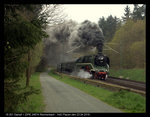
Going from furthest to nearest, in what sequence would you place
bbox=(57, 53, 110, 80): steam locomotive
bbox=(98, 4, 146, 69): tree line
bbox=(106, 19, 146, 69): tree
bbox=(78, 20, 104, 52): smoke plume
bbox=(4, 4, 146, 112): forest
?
bbox=(57, 53, 110, 80): steam locomotive
bbox=(78, 20, 104, 52): smoke plume
bbox=(106, 19, 146, 69): tree
bbox=(98, 4, 146, 69): tree line
bbox=(4, 4, 146, 112): forest

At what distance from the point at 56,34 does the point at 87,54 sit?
23.3ft

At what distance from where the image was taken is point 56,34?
1211 centimetres

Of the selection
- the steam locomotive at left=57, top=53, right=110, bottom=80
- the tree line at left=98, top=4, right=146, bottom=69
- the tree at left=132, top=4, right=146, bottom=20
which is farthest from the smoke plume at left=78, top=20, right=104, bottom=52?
the tree at left=132, top=4, right=146, bottom=20

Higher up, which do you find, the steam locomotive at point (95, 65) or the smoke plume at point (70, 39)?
the smoke plume at point (70, 39)

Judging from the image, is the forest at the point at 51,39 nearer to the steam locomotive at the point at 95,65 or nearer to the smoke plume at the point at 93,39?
the smoke plume at the point at 93,39

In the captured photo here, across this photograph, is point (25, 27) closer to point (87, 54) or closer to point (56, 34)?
point (56, 34)

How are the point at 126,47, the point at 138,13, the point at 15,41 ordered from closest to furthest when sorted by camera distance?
the point at 15,41 → the point at 138,13 → the point at 126,47

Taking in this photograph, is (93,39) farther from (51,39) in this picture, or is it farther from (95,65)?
(51,39)

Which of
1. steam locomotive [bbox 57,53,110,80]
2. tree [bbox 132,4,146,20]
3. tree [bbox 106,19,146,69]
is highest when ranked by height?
tree [bbox 132,4,146,20]

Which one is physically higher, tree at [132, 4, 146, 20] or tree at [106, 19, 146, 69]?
tree at [132, 4, 146, 20]

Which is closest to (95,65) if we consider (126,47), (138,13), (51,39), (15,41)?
(126,47)

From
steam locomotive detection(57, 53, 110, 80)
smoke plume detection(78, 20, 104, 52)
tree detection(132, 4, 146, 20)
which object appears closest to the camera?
tree detection(132, 4, 146, 20)

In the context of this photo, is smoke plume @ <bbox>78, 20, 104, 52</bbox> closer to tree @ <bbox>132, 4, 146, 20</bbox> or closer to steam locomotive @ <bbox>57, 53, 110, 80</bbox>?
steam locomotive @ <bbox>57, 53, 110, 80</bbox>

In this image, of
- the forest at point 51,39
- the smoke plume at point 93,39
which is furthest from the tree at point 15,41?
the smoke plume at point 93,39
